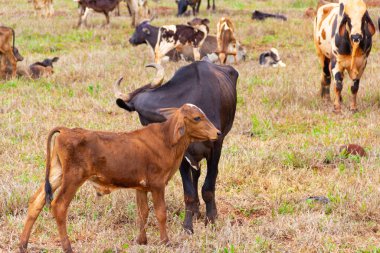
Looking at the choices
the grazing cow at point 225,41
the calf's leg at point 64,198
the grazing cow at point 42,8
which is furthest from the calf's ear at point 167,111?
the grazing cow at point 42,8

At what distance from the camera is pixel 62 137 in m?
5.49

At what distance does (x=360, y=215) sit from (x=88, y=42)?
1349cm

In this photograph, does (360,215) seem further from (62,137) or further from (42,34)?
(42,34)

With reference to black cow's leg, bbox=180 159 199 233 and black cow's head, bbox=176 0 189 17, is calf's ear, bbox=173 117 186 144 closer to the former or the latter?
black cow's leg, bbox=180 159 199 233

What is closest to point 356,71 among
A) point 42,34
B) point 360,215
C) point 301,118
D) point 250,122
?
point 301,118

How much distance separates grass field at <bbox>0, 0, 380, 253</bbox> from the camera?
6070 millimetres

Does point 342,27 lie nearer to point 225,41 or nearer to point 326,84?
point 326,84

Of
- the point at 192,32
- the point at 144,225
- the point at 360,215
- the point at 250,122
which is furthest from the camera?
the point at 192,32

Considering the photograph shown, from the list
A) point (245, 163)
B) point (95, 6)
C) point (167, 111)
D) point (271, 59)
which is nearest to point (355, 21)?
point (245, 163)

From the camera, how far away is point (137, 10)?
22.8m

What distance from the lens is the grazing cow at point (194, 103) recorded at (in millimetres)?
6363

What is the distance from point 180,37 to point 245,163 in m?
9.02

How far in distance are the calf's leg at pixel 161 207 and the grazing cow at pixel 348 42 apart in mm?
6042

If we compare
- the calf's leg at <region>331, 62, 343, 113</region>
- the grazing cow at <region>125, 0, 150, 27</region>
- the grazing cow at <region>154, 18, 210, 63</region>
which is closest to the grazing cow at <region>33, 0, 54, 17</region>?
the grazing cow at <region>125, 0, 150, 27</region>
